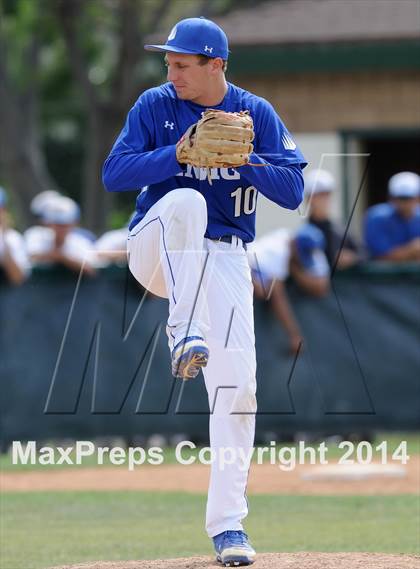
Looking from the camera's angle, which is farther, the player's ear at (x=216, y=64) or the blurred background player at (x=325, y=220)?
the blurred background player at (x=325, y=220)

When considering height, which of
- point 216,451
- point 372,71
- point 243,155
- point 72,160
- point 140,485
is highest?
point 72,160

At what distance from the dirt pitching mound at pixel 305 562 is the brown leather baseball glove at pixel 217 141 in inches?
67.0

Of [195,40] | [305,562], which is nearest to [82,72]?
[195,40]

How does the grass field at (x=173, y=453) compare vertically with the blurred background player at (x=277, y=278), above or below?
below

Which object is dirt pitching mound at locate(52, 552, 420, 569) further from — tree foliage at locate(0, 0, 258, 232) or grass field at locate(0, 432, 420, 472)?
tree foliage at locate(0, 0, 258, 232)

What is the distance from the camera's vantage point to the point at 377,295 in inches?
452

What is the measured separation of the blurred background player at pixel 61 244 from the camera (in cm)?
1121

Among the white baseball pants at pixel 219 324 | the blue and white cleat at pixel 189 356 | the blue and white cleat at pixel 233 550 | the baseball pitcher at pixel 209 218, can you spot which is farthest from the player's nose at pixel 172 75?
the blue and white cleat at pixel 233 550

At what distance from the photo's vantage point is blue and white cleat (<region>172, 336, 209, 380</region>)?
5398 millimetres

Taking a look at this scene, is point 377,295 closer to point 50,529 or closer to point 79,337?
point 79,337

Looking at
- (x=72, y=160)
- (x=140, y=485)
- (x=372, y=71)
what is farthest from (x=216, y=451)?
(x=72, y=160)

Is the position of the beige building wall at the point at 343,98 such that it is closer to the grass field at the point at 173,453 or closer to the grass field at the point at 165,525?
the grass field at the point at 173,453

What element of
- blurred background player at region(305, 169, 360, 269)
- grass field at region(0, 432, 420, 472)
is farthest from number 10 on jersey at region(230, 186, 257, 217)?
grass field at region(0, 432, 420, 472)

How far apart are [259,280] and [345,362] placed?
1145 mm
